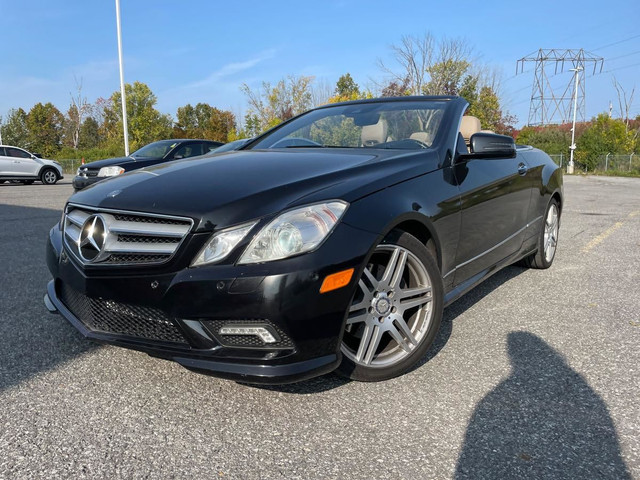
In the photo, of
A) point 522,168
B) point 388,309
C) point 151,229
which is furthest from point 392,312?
point 522,168

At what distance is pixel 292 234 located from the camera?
6.98 feet

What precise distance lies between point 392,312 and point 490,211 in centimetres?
134

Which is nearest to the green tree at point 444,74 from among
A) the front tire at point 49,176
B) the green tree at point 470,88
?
the green tree at point 470,88

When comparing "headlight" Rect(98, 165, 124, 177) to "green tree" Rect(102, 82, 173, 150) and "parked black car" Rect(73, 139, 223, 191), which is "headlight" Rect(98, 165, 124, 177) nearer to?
"parked black car" Rect(73, 139, 223, 191)

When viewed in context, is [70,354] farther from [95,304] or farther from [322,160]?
[322,160]

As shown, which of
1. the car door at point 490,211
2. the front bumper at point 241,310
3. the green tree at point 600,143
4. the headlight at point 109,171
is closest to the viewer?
the front bumper at point 241,310

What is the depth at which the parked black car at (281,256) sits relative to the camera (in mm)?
2088

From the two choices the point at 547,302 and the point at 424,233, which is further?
the point at 547,302

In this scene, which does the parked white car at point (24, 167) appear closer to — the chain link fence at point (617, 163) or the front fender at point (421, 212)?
the front fender at point (421, 212)

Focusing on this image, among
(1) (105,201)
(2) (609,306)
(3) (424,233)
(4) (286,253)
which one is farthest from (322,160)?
(2) (609,306)

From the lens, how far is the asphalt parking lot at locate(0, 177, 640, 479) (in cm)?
191

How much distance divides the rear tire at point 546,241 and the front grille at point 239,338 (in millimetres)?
3378

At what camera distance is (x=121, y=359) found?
279 centimetres

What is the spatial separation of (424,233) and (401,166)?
0.38 meters
